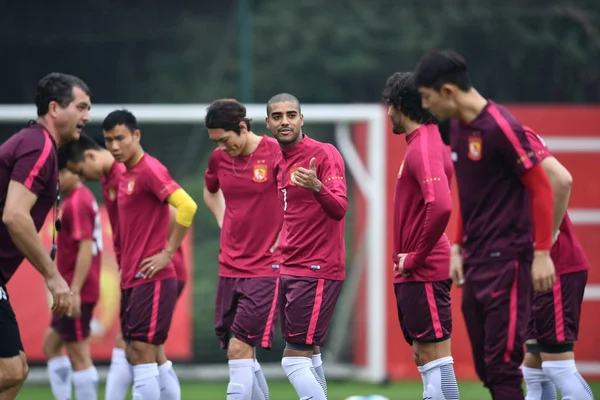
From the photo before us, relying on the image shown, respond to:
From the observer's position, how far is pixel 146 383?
23.3 feet

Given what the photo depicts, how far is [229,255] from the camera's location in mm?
7086

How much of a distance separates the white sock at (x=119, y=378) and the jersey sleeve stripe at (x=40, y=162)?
96.0 inches

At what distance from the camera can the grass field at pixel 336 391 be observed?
9922 millimetres

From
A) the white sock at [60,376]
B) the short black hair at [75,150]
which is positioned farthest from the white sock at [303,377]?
the white sock at [60,376]

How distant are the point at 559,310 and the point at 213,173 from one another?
2.65m

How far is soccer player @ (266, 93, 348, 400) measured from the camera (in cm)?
A: 618

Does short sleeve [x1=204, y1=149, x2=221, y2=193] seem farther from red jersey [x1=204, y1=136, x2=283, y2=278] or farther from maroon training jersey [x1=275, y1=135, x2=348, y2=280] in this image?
maroon training jersey [x1=275, y1=135, x2=348, y2=280]

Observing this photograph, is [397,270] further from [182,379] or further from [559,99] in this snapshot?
[559,99]

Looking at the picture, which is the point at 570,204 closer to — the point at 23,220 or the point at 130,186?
the point at 130,186

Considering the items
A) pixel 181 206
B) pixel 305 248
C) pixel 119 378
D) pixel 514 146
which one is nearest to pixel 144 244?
pixel 181 206

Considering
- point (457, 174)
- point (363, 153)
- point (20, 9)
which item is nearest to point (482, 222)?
point (457, 174)

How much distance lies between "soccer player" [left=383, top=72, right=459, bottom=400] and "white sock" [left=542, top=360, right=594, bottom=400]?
0.77m

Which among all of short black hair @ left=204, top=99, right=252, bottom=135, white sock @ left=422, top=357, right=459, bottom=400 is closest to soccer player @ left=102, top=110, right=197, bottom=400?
short black hair @ left=204, top=99, right=252, bottom=135

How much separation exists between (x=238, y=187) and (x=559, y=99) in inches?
282
